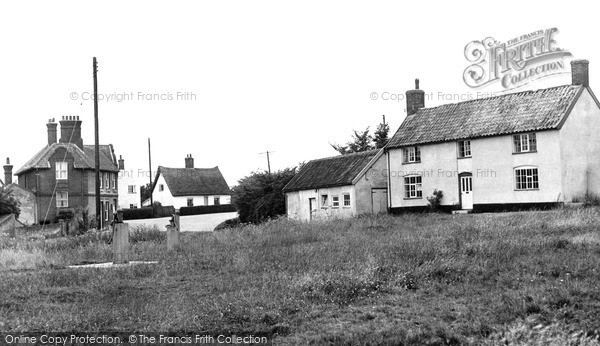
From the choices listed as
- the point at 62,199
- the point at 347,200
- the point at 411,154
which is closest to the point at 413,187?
the point at 411,154

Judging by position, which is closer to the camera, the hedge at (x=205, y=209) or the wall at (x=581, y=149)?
the wall at (x=581, y=149)

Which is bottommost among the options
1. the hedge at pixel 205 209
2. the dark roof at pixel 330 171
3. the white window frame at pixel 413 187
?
the hedge at pixel 205 209

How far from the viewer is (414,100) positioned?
160 feet

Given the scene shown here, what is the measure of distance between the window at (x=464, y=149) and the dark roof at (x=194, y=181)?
45.1 metres

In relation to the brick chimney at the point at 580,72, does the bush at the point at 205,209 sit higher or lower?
lower

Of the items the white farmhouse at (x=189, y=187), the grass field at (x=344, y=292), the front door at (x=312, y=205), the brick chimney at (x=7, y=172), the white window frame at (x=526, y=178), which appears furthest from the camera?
the white farmhouse at (x=189, y=187)

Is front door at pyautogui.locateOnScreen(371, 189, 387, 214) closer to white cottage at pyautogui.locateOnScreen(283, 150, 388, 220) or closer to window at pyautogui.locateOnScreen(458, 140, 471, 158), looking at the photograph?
white cottage at pyautogui.locateOnScreen(283, 150, 388, 220)

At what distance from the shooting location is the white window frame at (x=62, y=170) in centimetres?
6006

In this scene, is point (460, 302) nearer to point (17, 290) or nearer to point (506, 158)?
point (17, 290)

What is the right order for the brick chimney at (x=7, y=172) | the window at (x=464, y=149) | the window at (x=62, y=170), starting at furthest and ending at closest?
the brick chimney at (x=7, y=172) → the window at (x=62, y=170) → the window at (x=464, y=149)

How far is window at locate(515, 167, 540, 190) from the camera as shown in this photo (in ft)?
126

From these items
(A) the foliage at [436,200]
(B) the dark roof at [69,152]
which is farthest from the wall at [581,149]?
(B) the dark roof at [69,152]

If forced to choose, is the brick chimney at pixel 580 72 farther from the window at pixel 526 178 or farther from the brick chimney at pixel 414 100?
the brick chimney at pixel 414 100

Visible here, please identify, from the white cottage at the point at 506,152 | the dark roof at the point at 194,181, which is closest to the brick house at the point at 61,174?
the dark roof at the point at 194,181
